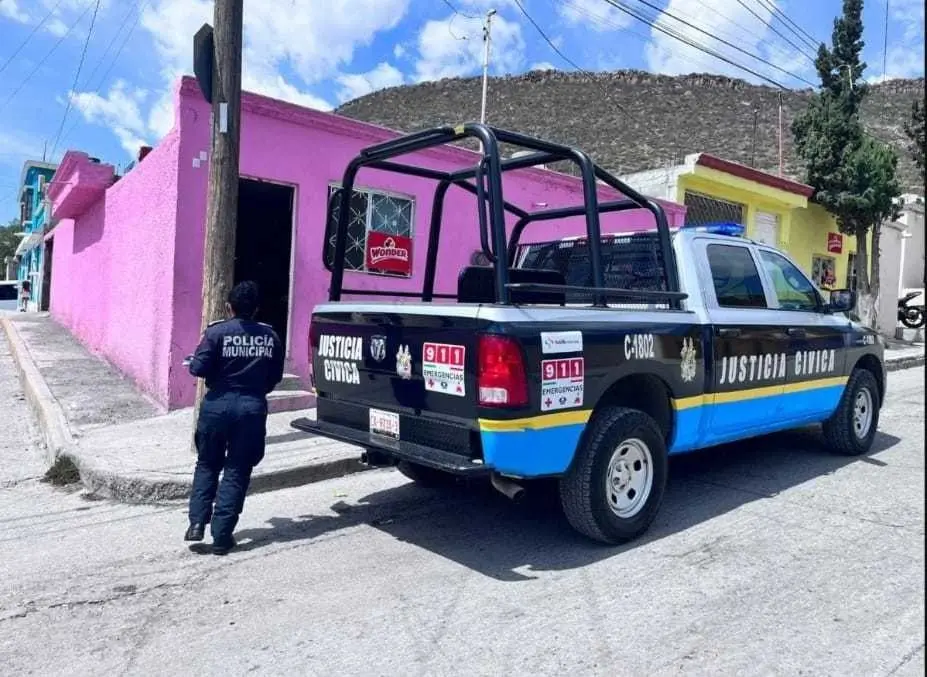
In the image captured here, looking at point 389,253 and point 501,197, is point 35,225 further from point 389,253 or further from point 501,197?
point 501,197

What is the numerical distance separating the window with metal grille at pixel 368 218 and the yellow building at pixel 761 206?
753 cm

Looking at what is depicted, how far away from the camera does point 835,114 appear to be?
17.3 meters

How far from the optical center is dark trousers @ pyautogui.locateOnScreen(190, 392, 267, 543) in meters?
4.36

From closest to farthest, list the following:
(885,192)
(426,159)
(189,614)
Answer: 1. (189,614)
2. (426,159)
3. (885,192)

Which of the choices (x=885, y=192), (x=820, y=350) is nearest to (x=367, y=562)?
(x=820, y=350)

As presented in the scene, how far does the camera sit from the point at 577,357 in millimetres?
4020

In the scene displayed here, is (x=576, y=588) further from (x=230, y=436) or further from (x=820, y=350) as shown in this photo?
(x=820, y=350)

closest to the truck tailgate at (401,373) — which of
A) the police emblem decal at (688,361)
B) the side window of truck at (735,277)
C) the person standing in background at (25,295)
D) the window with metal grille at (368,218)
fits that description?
the police emblem decal at (688,361)

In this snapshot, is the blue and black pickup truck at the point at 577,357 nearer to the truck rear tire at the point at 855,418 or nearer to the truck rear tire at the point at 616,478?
the truck rear tire at the point at 616,478

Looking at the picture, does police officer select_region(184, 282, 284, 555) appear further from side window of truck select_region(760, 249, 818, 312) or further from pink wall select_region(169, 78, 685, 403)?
side window of truck select_region(760, 249, 818, 312)

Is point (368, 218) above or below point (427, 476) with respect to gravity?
above

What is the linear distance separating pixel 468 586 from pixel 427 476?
Result: 1822 millimetres

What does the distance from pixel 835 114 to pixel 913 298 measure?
29.2 ft

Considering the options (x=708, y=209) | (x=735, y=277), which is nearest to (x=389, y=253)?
(x=735, y=277)
